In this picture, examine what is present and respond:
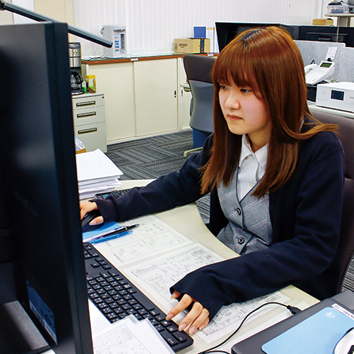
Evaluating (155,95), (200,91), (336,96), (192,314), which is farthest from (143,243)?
(155,95)

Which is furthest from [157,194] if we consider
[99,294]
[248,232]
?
[99,294]

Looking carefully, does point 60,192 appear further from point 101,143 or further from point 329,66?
point 101,143

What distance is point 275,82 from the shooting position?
3.00 ft

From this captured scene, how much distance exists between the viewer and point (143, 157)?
3.87 m

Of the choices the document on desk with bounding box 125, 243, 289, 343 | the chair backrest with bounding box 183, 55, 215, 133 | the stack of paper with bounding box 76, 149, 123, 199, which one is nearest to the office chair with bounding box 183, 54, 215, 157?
the chair backrest with bounding box 183, 55, 215, 133

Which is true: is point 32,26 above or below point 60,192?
above

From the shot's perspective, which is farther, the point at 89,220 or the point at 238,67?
the point at 89,220

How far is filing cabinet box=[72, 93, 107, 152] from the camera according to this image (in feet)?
11.9

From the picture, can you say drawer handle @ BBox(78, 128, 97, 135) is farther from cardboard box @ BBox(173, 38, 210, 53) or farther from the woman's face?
the woman's face

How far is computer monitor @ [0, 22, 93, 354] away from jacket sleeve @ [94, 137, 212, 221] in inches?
23.4

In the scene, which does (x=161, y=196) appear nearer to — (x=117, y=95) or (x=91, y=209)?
(x=91, y=209)

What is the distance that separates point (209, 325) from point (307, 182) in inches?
15.8

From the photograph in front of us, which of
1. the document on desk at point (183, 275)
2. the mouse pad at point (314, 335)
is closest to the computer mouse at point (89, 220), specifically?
the document on desk at point (183, 275)

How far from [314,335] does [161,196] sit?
65 cm
